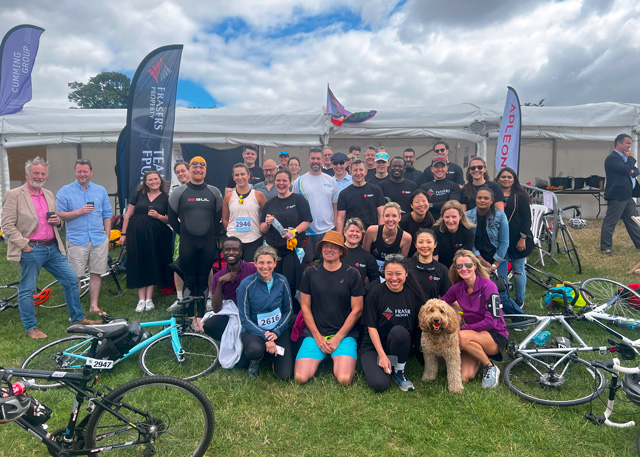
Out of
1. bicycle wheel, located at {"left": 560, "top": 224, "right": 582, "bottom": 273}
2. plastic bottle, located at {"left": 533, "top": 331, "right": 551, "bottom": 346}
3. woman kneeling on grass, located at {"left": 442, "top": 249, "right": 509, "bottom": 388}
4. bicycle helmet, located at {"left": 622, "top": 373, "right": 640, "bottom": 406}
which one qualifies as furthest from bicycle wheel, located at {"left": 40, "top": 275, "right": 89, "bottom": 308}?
bicycle wheel, located at {"left": 560, "top": 224, "right": 582, "bottom": 273}

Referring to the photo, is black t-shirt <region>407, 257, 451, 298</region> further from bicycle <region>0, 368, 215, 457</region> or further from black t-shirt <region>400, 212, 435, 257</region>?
bicycle <region>0, 368, 215, 457</region>

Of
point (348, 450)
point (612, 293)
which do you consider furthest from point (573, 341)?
point (348, 450)

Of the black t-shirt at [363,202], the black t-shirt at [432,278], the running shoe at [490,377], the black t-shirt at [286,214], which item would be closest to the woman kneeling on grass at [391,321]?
the black t-shirt at [432,278]

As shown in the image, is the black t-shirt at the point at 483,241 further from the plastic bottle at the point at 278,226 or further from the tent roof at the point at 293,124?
the tent roof at the point at 293,124

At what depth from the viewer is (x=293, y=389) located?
3.22 metres

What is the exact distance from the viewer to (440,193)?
478 cm

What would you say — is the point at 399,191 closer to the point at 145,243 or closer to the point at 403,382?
the point at 403,382

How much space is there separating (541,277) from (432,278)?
3.11m

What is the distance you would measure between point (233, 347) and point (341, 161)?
2814 millimetres

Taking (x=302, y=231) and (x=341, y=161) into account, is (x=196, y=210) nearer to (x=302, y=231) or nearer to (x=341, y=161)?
(x=302, y=231)

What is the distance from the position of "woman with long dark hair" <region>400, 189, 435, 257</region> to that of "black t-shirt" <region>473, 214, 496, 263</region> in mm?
562

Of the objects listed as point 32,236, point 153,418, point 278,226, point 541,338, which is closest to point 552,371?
point 541,338

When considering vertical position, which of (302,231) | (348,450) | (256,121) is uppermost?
(256,121)

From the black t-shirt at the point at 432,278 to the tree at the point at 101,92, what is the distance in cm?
4494
